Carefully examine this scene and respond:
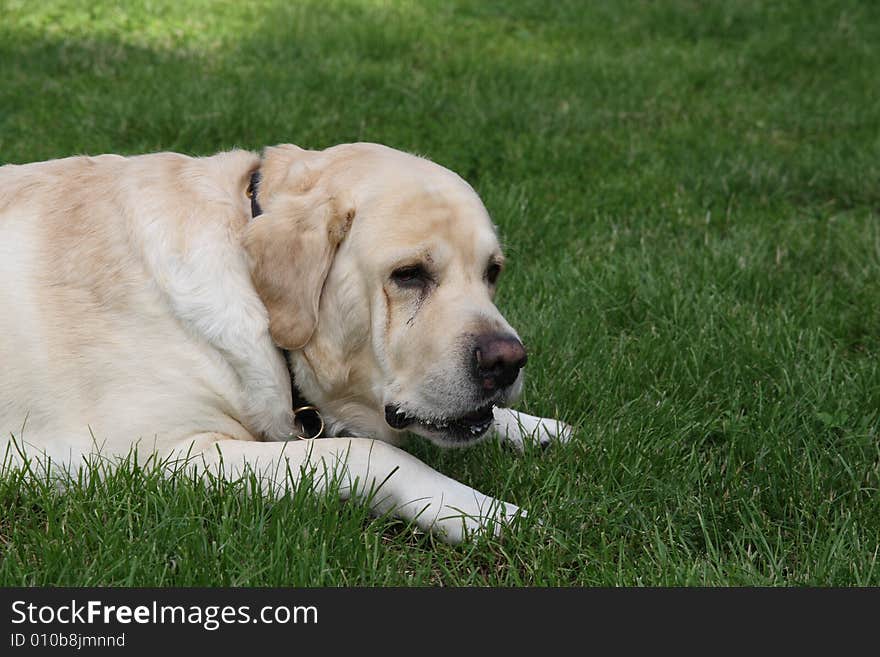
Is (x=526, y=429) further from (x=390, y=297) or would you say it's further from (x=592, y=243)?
(x=592, y=243)

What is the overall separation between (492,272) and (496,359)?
1.50 ft

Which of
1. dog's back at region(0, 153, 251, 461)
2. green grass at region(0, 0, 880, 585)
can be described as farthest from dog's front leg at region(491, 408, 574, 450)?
dog's back at region(0, 153, 251, 461)

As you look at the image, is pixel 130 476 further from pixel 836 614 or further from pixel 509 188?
pixel 509 188

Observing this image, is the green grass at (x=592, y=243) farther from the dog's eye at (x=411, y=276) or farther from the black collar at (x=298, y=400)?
the dog's eye at (x=411, y=276)

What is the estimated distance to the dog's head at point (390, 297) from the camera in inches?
113

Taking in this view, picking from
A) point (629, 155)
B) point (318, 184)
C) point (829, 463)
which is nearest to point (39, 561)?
point (318, 184)

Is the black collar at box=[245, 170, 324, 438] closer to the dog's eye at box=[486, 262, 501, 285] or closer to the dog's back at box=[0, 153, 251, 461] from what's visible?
the dog's back at box=[0, 153, 251, 461]

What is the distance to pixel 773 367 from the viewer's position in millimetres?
3949

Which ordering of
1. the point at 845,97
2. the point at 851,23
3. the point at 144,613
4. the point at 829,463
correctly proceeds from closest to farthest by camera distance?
1. the point at 144,613
2. the point at 829,463
3. the point at 845,97
4. the point at 851,23

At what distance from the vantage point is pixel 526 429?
355 centimetres

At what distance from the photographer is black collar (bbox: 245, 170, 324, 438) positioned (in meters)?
3.08

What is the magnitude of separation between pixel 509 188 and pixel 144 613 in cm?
382

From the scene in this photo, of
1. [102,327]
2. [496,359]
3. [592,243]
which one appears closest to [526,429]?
[496,359]

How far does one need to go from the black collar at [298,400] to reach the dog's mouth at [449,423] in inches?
10.6
